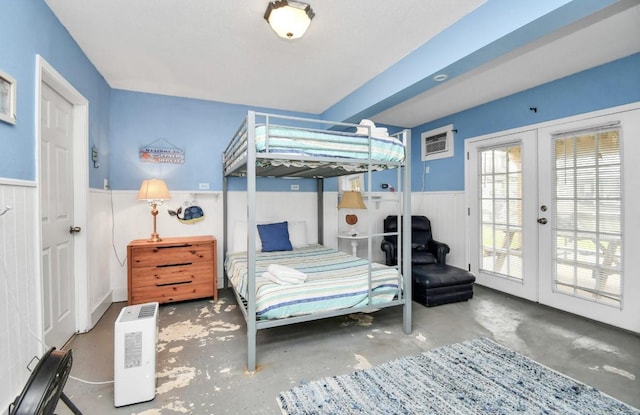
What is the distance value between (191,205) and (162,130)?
3.38 ft

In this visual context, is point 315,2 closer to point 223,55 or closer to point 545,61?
point 223,55

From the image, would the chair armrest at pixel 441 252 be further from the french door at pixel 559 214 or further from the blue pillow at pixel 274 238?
the blue pillow at pixel 274 238

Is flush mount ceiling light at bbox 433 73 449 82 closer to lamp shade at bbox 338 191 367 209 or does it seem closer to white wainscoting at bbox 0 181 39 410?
lamp shade at bbox 338 191 367 209

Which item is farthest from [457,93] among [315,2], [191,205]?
[191,205]

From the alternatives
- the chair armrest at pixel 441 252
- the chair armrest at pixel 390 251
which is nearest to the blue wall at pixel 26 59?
the chair armrest at pixel 390 251

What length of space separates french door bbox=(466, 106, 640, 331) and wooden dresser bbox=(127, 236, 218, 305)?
3664mm

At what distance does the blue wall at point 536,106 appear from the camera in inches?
111

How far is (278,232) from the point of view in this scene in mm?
4008

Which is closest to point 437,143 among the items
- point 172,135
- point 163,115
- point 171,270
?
point 172,135

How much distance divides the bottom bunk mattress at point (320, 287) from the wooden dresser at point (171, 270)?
44cm

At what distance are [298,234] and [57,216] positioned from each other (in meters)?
2.63

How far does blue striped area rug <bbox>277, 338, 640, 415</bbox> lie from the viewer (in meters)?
1.73

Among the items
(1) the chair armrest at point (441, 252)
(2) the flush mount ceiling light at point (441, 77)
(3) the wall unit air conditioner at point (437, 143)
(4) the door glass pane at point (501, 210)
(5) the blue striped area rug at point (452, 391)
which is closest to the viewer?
(5) the blue striped area rug at point (452, 391)

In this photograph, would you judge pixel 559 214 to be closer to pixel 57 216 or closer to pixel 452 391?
pixel 452 391
